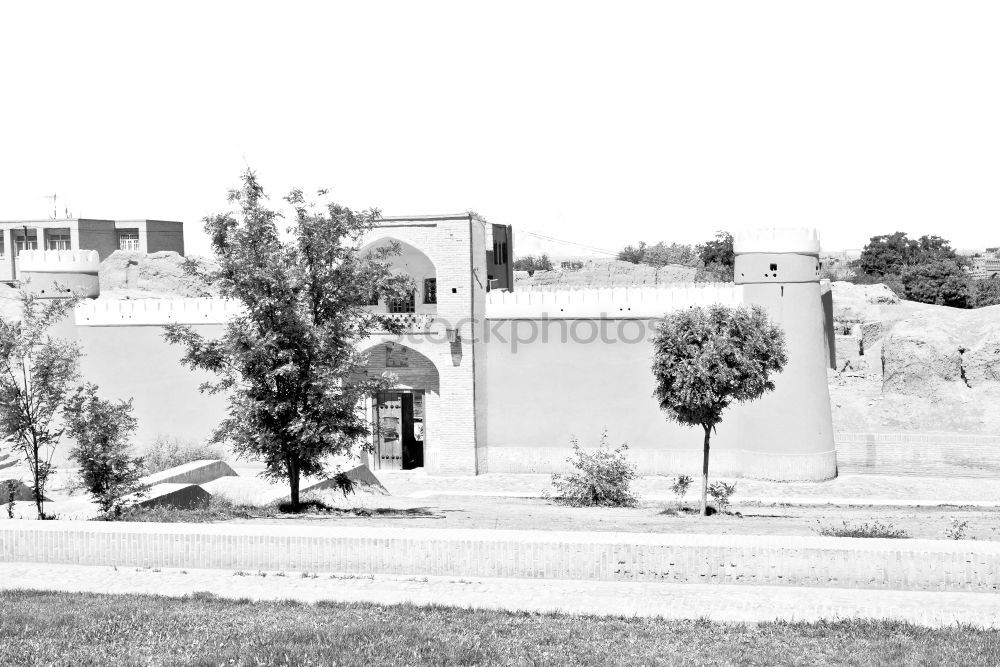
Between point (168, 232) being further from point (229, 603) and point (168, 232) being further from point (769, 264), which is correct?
point (229, 603)

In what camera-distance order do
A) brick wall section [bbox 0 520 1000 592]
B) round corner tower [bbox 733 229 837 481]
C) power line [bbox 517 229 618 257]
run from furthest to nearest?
power line [bbox 517 229 618 257]
round corner tower [bbox 733 229 837 481]
brick wall section [bbox 0 520 1000 592]

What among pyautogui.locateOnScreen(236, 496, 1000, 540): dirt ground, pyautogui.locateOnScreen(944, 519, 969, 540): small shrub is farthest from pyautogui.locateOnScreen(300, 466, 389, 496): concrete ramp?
pyautogui.locateOnScreen(944, 519, 969, 540): small shrub

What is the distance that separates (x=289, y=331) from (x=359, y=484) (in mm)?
7125

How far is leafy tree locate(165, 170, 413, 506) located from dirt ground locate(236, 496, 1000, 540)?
1333mm

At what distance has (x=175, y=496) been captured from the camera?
59.8 ft

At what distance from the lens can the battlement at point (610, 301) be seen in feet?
83.1

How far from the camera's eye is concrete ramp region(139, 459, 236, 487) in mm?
20469

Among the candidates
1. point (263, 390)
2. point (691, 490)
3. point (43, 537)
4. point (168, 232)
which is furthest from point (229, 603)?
point (168, 232)

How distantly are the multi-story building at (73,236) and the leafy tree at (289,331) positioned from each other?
41311 mm

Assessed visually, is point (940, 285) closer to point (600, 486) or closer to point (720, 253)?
point (720, 253)

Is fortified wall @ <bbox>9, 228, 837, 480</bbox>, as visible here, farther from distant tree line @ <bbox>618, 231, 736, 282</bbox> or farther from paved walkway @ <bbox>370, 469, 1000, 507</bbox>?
distant tree line @ <bbox>618, 231, 736, 282</bbox>

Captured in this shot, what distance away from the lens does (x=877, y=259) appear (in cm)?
7456

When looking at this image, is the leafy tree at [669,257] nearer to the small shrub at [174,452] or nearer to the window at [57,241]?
the window at [57,241]

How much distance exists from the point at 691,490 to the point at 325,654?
1546 centimetres
